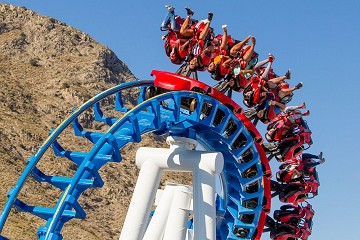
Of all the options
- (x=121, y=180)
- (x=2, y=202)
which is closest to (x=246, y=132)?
(x=2, y=202)

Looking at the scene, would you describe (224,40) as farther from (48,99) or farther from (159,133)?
(48,99)

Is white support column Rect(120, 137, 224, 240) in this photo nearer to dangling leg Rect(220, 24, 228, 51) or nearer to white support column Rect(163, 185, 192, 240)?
white support column Rect(163, 185, 192, 240)

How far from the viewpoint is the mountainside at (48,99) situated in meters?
45.5

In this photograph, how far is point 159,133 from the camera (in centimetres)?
1728

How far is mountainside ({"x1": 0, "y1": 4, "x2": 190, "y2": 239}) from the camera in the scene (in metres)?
45.5

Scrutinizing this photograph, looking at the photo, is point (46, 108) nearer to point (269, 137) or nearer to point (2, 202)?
point (2, 202)

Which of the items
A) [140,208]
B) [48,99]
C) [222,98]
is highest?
[48,99]

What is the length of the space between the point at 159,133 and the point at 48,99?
45.5 meters

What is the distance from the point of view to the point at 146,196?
15844 mm

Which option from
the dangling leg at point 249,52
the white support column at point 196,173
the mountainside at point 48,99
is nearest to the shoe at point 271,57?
the dangling leg at point 249,52

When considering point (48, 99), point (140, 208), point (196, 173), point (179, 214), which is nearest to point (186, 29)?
point (196, 173)

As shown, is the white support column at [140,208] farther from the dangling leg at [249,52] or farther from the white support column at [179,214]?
the dangling leg at [249,52]

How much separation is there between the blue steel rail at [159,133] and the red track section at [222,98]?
21cm

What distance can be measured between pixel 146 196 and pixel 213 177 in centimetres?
156
